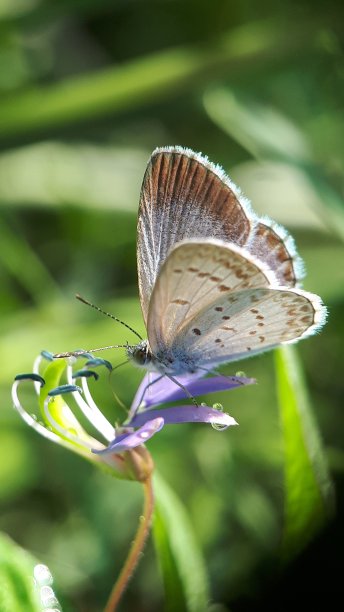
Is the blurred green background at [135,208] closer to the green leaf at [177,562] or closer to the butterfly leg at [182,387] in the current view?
the green leaf at [177,562]

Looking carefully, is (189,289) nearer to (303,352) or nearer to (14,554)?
(14,554)

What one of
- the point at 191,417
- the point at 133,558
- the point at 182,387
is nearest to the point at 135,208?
the point at 182,387

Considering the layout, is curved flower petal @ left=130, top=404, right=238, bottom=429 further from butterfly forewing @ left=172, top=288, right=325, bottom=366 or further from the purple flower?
butterfly forewing @ left=172, top=288, right=325, bottom=366

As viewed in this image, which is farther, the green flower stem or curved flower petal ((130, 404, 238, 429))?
curved flower petal ((130, 404, 238, 429))

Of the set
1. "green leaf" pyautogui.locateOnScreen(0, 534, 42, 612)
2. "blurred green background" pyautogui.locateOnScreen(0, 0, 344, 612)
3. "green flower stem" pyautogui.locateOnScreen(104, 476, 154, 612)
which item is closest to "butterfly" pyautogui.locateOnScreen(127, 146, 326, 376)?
"green flower stem" pyautogui.locateOnScreen(104, 476, 154, 612)

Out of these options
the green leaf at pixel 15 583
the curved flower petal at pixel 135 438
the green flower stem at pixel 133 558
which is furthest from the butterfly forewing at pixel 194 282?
the green leaf at pixel 15 583

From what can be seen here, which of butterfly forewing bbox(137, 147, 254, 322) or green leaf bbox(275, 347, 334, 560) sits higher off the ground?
butterfly forewing bbox(137, 147, 254, 322)

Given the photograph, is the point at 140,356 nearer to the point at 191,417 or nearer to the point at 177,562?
the point at 191,417
